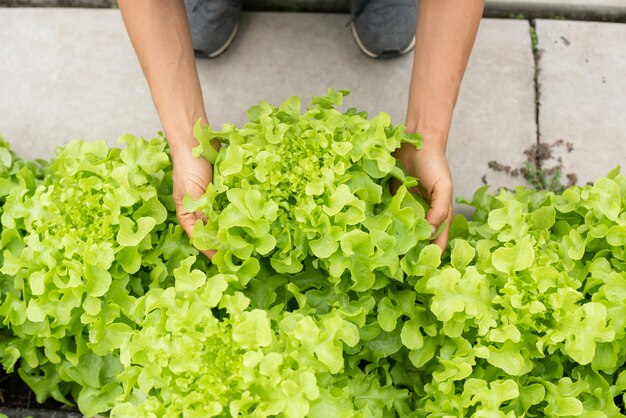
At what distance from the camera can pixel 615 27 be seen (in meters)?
3.29

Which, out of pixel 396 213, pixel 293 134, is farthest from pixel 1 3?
pixel 396 213

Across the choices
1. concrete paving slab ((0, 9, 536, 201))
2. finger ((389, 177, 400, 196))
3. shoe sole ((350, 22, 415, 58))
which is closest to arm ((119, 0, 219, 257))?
finger ((389, 177, 400, 196))

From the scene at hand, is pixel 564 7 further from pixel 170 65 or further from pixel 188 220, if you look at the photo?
pixel 188 220

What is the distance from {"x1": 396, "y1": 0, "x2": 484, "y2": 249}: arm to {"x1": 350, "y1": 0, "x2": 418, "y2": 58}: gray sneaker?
0.74m

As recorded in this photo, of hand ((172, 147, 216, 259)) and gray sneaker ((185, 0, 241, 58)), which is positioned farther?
gray sneaker ((185, 0, 241, 58))

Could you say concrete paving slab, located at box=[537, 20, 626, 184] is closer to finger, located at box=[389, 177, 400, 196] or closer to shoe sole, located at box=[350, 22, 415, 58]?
shoe sole, located at box=[350, 22, 415, 58]

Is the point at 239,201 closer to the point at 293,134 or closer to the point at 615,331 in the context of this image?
the point at 293,134

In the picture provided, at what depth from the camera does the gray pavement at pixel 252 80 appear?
307 centimetres

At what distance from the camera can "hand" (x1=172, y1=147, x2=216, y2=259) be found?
211 centimetres

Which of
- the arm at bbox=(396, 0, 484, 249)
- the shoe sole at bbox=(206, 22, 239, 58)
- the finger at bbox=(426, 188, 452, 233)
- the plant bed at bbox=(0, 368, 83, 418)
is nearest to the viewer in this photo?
the finger at bbox=(426, 188, 452, 233)

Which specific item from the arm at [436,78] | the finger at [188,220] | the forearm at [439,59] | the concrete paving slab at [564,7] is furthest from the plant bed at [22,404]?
the concrete paving slab at [564,7]

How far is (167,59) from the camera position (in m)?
2.30

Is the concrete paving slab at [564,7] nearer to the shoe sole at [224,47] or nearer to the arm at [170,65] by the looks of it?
the shoe sole at [224,47]

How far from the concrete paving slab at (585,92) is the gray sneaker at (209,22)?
1.52 meters
